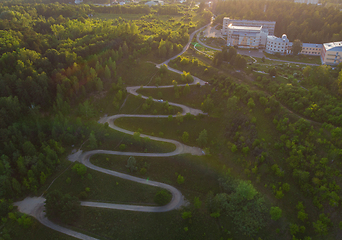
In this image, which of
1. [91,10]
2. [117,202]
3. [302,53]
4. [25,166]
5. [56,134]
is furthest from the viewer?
[91,10]

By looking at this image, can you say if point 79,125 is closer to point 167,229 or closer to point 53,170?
point 53,170

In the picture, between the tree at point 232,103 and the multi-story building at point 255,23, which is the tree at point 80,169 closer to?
the tree at point 232,103

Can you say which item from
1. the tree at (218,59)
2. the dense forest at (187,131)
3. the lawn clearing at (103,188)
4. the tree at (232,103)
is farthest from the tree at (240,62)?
the lawn clearing at (103,188)

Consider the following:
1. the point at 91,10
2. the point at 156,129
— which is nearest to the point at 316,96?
the point at 156,129

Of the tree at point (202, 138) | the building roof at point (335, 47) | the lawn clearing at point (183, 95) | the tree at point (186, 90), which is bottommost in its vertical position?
the tree at point (202, 138)

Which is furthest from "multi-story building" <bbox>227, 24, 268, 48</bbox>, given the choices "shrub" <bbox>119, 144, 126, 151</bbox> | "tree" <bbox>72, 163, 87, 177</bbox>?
"tree" <bbox>72, 163, 87, 177</bbox>

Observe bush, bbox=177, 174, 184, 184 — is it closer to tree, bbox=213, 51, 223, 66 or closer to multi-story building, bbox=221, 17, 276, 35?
tree, bbox=213, 51, 223, 66
